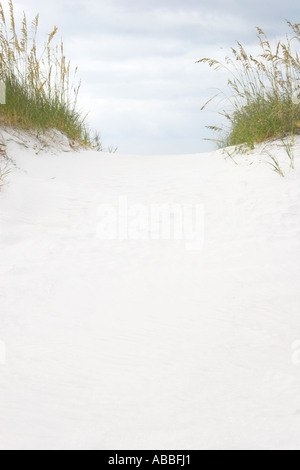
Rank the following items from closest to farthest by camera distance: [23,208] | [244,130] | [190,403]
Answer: [190,403], [23,208], [244,130]

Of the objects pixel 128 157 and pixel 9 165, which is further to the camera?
pixel 128 157

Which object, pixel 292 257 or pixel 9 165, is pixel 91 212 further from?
pixel 292 257

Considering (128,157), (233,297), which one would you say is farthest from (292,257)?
(128,157)

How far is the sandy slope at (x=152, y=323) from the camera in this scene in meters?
1.45

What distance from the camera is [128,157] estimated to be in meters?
5.06

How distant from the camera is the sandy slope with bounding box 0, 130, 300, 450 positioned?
1.45 meters

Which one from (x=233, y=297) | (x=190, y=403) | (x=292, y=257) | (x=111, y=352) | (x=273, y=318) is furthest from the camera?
(x=292, y=257)

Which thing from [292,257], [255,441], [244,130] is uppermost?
[244,130]

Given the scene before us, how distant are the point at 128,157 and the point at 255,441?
3970 millimetres

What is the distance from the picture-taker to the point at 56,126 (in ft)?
15.9

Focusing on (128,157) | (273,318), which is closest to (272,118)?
(128,157)

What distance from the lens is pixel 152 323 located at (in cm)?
198

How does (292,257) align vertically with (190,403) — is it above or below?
above

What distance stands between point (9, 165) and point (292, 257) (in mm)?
2183
